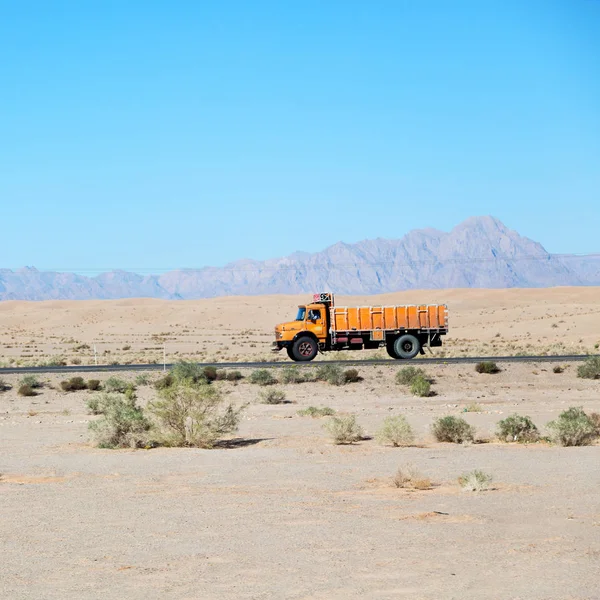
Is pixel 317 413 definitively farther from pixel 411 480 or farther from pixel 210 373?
pixel 411 480

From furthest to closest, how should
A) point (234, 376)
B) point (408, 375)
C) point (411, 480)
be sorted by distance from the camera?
point (234, 376) < point (408, 375) < point (411, 480)

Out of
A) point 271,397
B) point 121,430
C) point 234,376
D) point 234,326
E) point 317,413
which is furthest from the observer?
point 234,326

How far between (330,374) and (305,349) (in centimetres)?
746

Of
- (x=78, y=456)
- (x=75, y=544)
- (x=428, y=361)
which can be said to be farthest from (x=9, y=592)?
(x=428, y=361)

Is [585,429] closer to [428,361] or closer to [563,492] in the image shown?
[563,492]

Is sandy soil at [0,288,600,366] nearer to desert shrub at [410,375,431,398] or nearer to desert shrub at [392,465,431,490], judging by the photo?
desert shrub at [410,375,431,398]

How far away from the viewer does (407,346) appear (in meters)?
47.5

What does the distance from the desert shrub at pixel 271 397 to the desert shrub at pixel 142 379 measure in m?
6.08

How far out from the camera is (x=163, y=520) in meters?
13.9

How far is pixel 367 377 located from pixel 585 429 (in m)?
18.7

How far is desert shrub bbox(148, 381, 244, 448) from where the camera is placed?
22.3 metres

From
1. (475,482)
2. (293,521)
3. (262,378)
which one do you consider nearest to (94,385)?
(262,378)

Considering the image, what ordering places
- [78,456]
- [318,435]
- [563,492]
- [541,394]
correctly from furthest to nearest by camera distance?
[541,394] → [318,435] → [78,456] → [563,492]

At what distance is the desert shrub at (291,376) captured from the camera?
39.6 metres
